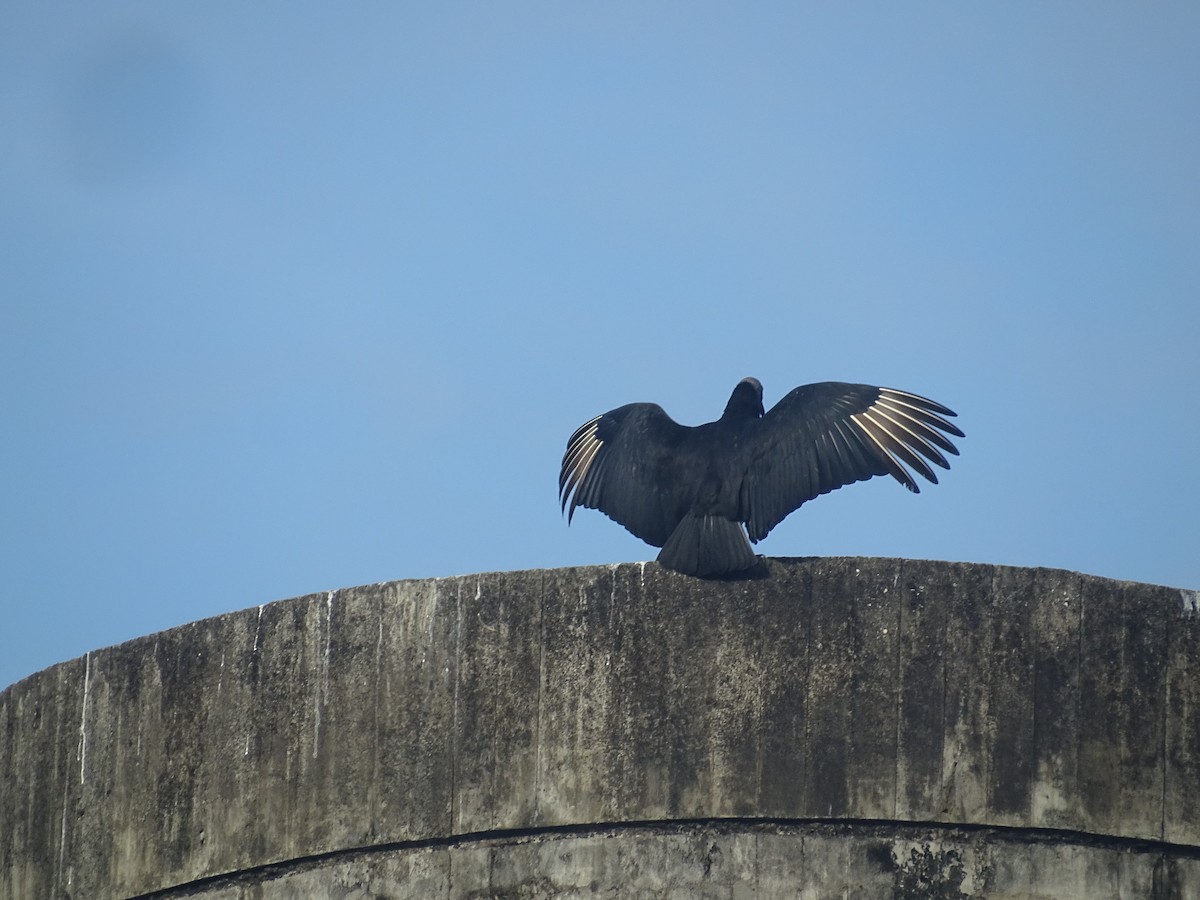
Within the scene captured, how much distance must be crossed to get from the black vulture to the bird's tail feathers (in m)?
0.02

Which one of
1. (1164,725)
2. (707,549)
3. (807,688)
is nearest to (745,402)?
(707,549)

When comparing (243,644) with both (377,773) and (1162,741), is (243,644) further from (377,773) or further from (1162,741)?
(1162,741)

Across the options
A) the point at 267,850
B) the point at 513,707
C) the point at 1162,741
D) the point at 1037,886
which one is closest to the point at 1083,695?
the point at 1162,741

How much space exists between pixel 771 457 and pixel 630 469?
812mm

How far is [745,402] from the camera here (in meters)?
9.19

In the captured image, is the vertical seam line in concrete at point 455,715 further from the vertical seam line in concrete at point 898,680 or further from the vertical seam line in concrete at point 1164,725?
the vertical seam line in concrete at point 1164,725

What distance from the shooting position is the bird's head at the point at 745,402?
30.0ft

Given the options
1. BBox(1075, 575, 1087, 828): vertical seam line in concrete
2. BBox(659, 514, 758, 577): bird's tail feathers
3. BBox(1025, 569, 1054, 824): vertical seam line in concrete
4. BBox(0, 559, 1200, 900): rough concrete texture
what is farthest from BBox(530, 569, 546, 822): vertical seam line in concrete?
BBox(1075, 575, 1087, 828): vertical seam line in concrete

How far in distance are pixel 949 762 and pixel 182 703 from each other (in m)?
3.38

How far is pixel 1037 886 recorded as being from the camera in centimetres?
712

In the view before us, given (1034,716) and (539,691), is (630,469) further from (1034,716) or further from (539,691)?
(1034,716)

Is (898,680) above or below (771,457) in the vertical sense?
below

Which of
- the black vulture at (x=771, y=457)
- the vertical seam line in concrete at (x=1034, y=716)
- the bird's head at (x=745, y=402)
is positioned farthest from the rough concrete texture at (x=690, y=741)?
the bird's head at (x=745, y=402)

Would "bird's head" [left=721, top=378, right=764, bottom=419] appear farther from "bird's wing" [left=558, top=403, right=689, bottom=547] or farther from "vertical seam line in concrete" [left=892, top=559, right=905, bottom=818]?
"vertical seam line in concrete" [left=892, top=559, right=905, bottom=818]
